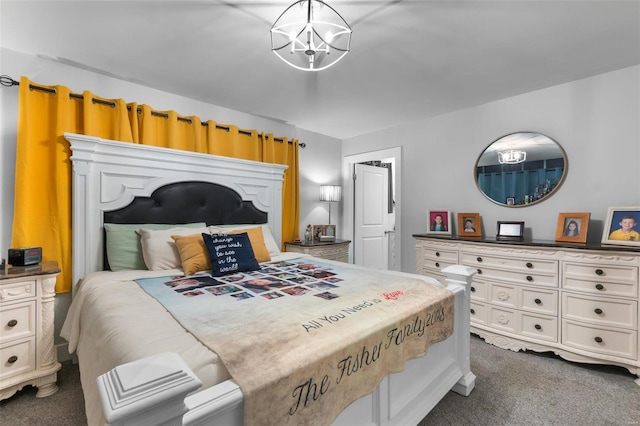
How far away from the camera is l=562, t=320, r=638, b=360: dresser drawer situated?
208cm

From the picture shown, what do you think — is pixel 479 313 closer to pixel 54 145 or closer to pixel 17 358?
pixel 17 358

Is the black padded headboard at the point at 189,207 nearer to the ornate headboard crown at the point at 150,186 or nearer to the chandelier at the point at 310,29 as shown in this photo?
the ornate headboard crown at the point at 150,186

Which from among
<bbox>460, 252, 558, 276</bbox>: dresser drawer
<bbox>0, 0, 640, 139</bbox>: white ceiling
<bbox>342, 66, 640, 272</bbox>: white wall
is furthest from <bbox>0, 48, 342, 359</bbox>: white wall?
<bbox>460, 252, 558, 276</bbox>: dresser drawer

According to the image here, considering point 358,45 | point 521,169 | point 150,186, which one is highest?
point 358,45

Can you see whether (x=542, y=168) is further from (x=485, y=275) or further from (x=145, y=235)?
(x=145, y=235)

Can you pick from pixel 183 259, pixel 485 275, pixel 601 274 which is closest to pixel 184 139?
pixel 183 259

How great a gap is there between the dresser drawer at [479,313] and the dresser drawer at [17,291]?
3.54m

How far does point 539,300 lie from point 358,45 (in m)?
2.56

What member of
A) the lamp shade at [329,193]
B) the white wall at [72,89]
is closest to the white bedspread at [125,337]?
the white wall at [72,89]

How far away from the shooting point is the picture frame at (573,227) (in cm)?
246

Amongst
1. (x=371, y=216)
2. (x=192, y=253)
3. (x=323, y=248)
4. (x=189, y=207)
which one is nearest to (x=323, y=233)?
(x=323, y=248)

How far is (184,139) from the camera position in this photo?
2.99m

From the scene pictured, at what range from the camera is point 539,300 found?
8.00ft

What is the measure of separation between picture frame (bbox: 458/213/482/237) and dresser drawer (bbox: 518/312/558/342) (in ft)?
3.07
